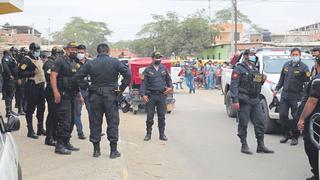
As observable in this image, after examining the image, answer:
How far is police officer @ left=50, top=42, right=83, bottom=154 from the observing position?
26.8ft

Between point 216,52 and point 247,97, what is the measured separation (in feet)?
161

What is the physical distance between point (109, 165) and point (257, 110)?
295cm

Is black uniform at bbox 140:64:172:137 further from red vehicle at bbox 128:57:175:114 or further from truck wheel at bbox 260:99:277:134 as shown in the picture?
red vehicle at bbox 128:57:175:114

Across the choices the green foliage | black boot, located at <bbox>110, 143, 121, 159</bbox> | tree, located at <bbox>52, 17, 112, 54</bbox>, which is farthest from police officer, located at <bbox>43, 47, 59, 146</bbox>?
tree, located at <bbox>52, 17, 112, 54</bbox>

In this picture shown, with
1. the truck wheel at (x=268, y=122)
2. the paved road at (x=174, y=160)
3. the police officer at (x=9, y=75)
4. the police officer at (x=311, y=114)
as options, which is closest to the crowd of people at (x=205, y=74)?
the police officer at (x=9, y=75)

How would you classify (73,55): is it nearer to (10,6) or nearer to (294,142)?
(294,142)

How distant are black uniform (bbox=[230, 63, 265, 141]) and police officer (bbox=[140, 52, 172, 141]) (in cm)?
189

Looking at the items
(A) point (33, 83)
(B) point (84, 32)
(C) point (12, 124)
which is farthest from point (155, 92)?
(B) point (84, 32)

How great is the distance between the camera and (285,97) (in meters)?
9.82

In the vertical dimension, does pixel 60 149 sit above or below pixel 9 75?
below

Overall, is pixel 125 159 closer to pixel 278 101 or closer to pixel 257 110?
pixel 257 110

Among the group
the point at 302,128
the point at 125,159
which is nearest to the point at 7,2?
the point at 125,159

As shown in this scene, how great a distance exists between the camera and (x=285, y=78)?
9.92 metres

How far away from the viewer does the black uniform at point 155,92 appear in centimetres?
1034
